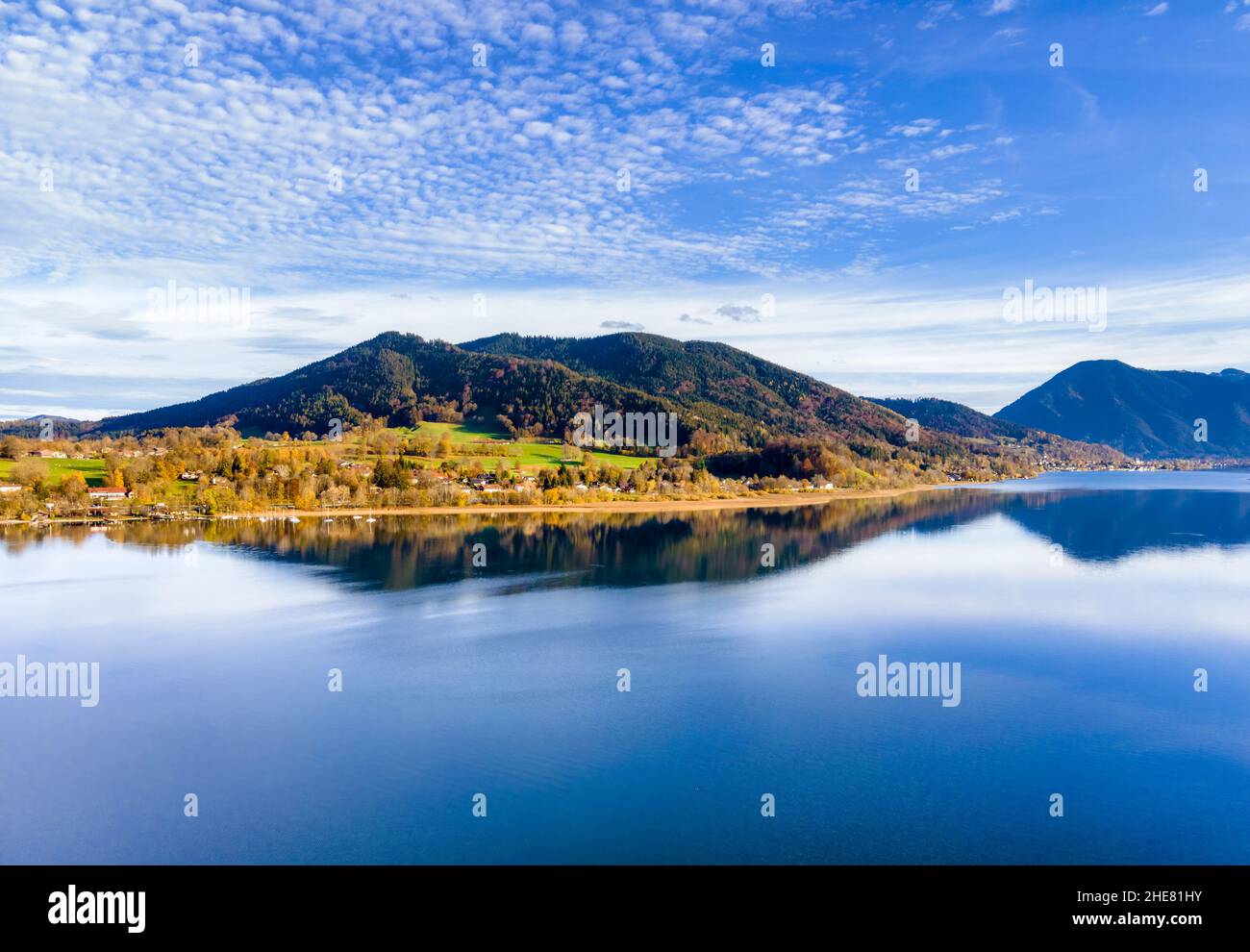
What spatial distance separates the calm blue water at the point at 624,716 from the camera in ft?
35.7

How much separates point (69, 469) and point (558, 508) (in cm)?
3814

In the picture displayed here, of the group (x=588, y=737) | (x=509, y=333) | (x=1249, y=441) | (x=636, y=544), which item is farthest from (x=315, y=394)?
(x=1249, y=441)

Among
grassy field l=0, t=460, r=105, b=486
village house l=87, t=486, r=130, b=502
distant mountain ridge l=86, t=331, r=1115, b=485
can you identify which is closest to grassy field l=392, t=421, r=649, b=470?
distant mountain ridge l=86, t=331, r=1115, b=485

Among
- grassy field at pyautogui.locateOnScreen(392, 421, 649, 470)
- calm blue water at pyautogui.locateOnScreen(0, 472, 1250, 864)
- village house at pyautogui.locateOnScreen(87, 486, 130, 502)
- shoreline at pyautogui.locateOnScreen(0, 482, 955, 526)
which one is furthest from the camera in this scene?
grassy field at pyautogui.locateOnScreen(392, 421, 649, 470)

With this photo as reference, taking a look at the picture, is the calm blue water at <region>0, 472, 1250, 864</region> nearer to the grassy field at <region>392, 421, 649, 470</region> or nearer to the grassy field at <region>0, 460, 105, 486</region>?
the grassy field at <region>0, 460, 105, 486</region>

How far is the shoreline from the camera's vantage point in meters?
55.3

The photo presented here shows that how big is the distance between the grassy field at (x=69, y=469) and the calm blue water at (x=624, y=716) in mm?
29173

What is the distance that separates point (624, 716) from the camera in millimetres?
15727

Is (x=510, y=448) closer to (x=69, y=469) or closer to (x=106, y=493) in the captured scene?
(x=106, y=493)

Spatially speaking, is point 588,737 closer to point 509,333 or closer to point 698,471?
point 698,471

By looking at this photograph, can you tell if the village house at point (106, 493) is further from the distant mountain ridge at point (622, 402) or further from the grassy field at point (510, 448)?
the distant mountain ridge at point (622, 402)

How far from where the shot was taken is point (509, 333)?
6196 inches

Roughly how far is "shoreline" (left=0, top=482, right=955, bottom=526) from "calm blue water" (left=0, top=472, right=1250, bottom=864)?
20927mm

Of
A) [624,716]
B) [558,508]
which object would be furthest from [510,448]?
[624,716]
